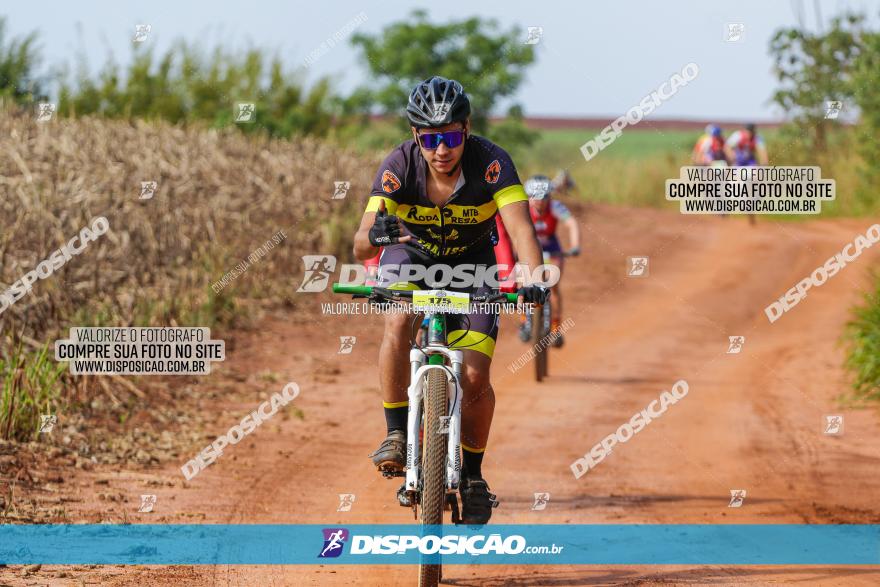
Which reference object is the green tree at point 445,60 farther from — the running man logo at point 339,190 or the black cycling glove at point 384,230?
the black cycling glove at point 384,230

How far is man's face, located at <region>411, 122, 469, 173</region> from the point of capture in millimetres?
6473

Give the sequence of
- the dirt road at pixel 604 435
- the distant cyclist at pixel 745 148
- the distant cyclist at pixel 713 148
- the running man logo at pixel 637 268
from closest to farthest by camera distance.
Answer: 1. the dirt road at pixel 604 435
2. the running man logo at pixel 637 268
3. the distant cyclist at pixel 745 148
4. the distant cyclist at pixel 713 148

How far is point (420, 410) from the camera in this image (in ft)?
20.6

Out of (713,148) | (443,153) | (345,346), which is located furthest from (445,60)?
(443,153)

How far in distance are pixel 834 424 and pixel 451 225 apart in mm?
6800

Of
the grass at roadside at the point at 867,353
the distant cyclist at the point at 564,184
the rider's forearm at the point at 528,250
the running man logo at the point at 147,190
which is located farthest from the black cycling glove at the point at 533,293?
the distant cyclist at the point at 564,184

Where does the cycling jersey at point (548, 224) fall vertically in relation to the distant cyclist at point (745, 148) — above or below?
below

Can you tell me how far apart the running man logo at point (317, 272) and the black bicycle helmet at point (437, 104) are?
11.7 meters

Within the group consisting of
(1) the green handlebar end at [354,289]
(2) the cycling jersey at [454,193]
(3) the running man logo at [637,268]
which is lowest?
(1) the green handlebar end at [354,289]

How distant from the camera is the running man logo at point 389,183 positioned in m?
6.60

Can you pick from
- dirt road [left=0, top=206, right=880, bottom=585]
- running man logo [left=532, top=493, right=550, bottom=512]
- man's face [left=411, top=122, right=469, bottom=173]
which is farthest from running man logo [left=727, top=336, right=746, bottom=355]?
man's face [left=411, top=122, right=469, bottom=173]

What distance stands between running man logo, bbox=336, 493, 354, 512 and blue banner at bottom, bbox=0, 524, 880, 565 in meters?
0.46

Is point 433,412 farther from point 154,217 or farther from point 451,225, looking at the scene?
point 154,217

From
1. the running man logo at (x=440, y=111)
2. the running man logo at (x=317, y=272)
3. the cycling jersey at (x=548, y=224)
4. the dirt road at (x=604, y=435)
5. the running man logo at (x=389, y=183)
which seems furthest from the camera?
the running man logo at (x=317, y=272)
